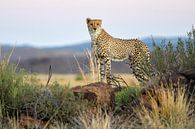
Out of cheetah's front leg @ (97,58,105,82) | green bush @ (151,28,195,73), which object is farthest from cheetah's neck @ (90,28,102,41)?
green bush @ (151,28,195,73)

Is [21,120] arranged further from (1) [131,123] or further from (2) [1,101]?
(1) [131,123]

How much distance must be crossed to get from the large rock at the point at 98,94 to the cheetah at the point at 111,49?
3.21 metres

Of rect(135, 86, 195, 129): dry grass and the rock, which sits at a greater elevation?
rect(135, 86, 195, 129): dry grass

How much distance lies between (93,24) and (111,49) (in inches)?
27.1

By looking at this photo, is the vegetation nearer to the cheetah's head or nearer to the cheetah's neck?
the cheetah's head

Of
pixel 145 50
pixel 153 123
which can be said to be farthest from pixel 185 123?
pixel 145 50

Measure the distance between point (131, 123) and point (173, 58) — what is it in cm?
216

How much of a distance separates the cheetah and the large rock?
3.21 m

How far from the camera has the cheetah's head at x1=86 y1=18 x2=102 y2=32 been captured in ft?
43.5

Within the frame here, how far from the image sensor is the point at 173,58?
410 inches

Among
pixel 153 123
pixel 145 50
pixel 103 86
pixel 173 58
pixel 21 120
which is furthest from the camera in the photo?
pixel 145 50

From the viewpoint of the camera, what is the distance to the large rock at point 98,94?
9.31 meters

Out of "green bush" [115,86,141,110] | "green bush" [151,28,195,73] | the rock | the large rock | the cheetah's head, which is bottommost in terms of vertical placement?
the rock

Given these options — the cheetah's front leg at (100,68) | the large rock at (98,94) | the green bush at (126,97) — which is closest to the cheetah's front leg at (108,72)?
the cheetah's front leg at (100,68)
